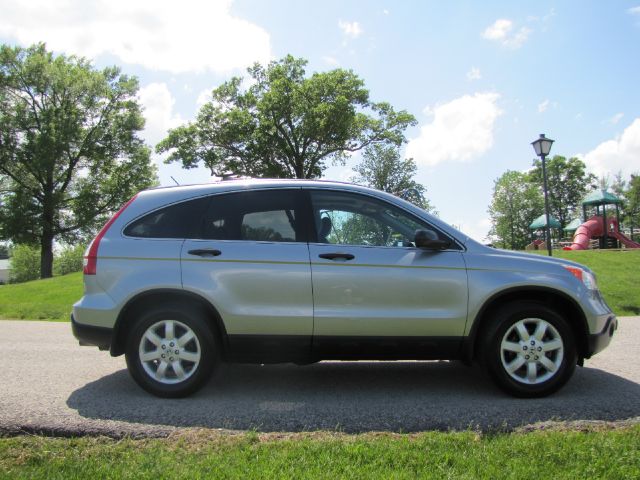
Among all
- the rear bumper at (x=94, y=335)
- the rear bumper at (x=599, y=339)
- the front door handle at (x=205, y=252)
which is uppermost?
the front door handle at (x=205, y=252)

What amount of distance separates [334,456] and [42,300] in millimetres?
15908

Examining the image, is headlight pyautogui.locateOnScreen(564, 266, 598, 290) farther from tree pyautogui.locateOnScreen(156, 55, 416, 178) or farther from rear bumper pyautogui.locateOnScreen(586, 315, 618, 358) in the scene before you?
tree pyautogui.locateOnScreen(156, 55, 416, 178)

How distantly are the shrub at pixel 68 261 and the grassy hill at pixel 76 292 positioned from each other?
2298 inches

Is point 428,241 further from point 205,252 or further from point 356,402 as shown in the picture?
point 205,252

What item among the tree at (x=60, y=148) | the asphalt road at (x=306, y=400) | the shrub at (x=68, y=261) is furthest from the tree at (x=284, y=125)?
the shrub at (x=68, y=261)

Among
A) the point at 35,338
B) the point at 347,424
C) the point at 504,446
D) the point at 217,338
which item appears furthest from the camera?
the point at 35,338

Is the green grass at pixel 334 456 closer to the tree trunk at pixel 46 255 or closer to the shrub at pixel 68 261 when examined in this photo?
the tree trunk at pixel 46 255

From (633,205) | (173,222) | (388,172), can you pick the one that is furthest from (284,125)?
(633,205)

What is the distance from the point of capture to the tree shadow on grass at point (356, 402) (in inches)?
150

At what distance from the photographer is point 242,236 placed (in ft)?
14.9

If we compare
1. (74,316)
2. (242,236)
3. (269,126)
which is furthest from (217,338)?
(269,126)

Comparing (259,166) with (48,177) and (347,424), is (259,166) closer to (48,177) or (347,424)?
(48,177)

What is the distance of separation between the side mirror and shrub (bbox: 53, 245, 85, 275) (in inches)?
3075

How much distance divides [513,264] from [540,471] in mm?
1994
